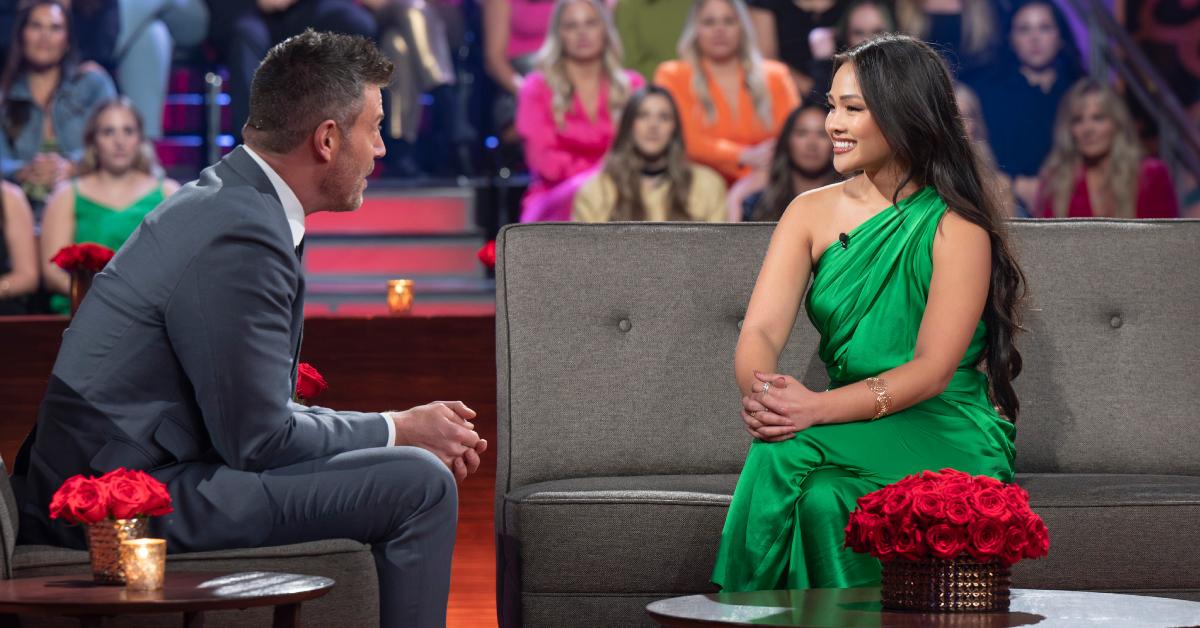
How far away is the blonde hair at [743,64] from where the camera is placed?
738 cm

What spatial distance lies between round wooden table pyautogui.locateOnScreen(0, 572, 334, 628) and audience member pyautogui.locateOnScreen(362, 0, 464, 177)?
5603mm

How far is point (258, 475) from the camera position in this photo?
242 cm

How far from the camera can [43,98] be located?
7492 mm

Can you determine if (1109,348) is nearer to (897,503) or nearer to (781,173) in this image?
(897,503)

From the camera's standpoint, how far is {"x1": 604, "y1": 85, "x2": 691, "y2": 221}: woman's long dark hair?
731cm

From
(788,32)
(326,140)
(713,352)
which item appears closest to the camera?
(326,140)

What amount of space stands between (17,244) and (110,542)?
575cm

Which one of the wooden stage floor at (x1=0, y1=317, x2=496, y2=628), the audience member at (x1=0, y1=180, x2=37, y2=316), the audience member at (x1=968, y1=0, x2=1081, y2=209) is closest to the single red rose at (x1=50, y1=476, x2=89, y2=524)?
the wooden stage floor at (x1=0, y1=317, x2=496, y2=628)

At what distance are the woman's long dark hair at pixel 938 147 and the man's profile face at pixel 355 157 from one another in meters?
0.93

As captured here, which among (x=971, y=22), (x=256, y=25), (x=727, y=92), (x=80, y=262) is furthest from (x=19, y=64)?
(x=971, y=22)

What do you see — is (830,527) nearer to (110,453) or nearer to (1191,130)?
(110,453)

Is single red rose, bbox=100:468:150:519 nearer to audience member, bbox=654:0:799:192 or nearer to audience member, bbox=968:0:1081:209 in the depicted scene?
audience member, bbox=654:0:799:192

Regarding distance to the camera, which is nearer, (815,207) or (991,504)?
(991,504)

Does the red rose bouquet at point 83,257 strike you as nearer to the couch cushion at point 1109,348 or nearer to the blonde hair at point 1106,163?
the couch cushion at point 1109,348
